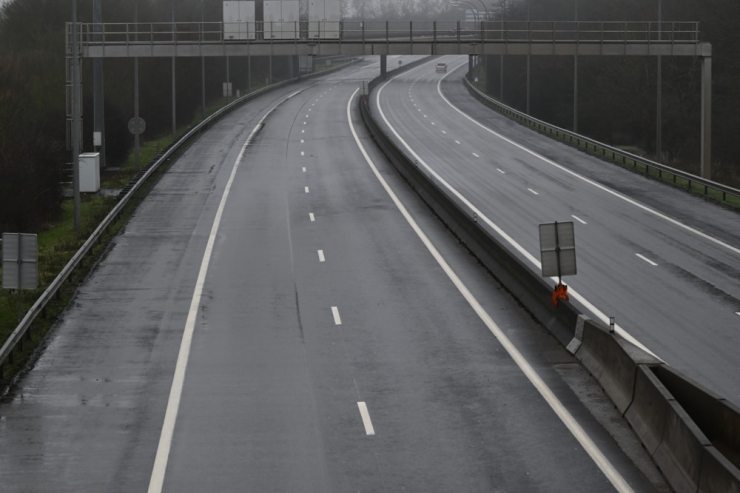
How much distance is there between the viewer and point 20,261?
2344cm

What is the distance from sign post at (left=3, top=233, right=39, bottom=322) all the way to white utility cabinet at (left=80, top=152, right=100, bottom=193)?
2439cm

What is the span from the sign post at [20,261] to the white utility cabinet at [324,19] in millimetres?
28359

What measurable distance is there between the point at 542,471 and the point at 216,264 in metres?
18.6

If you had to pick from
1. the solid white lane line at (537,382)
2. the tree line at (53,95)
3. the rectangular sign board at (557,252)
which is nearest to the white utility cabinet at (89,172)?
the tree line at (53,95)

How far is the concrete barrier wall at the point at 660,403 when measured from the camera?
1403 centimetres

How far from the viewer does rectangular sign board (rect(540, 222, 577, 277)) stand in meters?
23.7

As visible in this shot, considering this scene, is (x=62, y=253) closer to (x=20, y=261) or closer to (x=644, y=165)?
(x=20, y=261)

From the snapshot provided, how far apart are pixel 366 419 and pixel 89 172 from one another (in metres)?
32.1

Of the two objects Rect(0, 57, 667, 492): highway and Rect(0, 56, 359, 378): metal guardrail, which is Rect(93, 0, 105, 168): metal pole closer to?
Rect(0, 56, 359, 378): metal guardrail

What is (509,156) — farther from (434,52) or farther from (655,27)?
(655,27)

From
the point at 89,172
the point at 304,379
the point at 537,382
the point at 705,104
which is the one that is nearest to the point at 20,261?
the point at 304,379

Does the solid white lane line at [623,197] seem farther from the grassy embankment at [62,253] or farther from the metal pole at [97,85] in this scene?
the metal pole at [97,85]

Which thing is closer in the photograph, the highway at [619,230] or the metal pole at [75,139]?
the highway at [619,230]

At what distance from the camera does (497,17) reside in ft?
463
